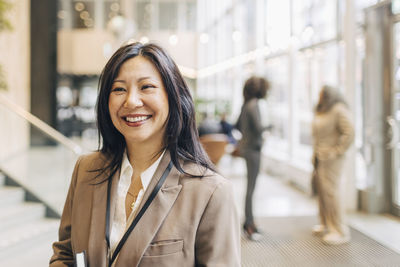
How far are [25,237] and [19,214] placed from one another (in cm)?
48

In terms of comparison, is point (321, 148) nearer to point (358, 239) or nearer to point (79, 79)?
point (358, 239)

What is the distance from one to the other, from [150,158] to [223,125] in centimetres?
788

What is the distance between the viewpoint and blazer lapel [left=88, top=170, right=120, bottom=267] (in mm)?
1138

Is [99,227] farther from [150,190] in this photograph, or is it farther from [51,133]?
[51,133]

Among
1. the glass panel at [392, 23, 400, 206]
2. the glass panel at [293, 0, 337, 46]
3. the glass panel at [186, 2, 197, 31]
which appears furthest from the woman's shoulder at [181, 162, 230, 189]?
the glass panel at [186, 2, 197, 31]

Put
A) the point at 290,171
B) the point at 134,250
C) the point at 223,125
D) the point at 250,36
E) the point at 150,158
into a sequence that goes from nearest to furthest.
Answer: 1. the point at 134,250
2. the point at 150,158
3. the point at 290,171
4. the point at 223,125
5. the point at 250,36

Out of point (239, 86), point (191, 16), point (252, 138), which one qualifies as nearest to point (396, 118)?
point (252, 138)

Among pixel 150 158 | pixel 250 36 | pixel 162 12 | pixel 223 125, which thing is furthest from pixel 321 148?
pixel 162 12

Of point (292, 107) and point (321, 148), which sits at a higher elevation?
point (292, 107)

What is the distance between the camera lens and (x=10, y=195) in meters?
5.16

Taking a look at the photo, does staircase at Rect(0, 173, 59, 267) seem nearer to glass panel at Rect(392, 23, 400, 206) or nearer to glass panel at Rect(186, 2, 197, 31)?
glass panel at Rect(392, 23, 400, 206)

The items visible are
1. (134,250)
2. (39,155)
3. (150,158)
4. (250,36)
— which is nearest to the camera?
(134,250)

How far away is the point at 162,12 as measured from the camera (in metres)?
15.9

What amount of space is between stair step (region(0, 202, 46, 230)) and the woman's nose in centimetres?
421
